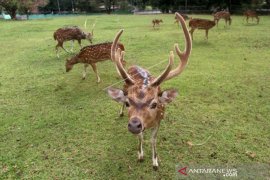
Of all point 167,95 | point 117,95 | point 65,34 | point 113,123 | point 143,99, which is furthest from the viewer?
point 65,34

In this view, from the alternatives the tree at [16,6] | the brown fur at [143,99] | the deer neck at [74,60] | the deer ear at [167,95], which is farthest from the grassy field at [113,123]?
the tree at [16,6]

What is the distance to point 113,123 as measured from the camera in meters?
5.86

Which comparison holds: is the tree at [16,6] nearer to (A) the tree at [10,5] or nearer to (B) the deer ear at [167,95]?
(A) the tree at [10,5]

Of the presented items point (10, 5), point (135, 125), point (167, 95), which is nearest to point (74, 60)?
point (167, 95)

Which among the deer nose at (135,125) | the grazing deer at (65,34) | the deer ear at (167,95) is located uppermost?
the grazing deer at (65,34)

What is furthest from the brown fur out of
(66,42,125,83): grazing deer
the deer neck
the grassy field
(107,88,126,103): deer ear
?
the deer neck

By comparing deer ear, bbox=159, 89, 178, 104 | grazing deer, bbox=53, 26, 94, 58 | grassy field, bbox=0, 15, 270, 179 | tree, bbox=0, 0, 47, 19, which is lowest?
grassy field, bbox=0, 15, 270, 179

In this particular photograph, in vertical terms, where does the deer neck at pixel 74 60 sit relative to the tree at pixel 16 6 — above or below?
below

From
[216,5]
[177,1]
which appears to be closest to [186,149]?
[216,5]

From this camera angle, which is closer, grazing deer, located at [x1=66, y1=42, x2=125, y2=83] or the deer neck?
grazing deer, located at [x1=66, y1=42, x2=125, y2=83]

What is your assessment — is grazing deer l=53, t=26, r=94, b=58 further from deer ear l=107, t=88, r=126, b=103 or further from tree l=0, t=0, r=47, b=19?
tree l=0, t=0, r=47, b=19

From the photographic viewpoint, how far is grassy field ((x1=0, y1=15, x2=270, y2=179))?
4.57m

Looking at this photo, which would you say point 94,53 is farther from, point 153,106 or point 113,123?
point 153,106

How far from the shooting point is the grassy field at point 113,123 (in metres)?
4.57
